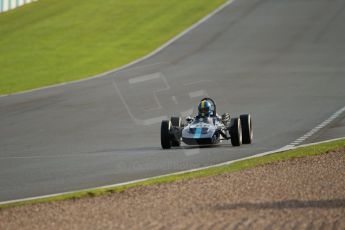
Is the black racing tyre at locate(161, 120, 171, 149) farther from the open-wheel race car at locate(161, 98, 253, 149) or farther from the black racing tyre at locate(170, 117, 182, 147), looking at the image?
the black racing tyre at locate(170, 117, 182, 147)

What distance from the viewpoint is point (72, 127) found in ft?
82.6

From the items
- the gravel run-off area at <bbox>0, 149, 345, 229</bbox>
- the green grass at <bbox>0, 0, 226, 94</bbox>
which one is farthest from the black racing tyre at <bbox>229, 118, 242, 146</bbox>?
the green grass at <bbox>0, 0, 226, 94</bbox>

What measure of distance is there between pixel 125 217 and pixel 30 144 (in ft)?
32.1

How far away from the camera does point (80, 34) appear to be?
45188mm

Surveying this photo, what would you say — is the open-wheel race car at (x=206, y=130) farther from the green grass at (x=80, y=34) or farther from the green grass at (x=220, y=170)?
the green grass at (x=80, y=34)

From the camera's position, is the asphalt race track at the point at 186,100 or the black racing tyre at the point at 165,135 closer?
the asphalt race track at the point at 186,100

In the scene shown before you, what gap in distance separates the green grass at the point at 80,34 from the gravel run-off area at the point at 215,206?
18.9m

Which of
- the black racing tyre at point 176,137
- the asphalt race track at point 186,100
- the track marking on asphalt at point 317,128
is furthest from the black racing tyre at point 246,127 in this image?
the black racing tyre at point 176,137

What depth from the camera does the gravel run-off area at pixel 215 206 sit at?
488 inches

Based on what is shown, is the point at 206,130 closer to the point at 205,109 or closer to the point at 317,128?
the point at 205,109

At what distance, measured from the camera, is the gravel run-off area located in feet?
40.6

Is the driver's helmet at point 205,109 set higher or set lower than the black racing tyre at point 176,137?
higher

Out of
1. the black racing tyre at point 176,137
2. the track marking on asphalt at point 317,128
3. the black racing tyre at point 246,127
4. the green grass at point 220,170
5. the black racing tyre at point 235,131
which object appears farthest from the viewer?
the track marking on asphalt at point 317,128

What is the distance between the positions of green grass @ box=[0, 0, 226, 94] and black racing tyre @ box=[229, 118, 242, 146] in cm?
1438
